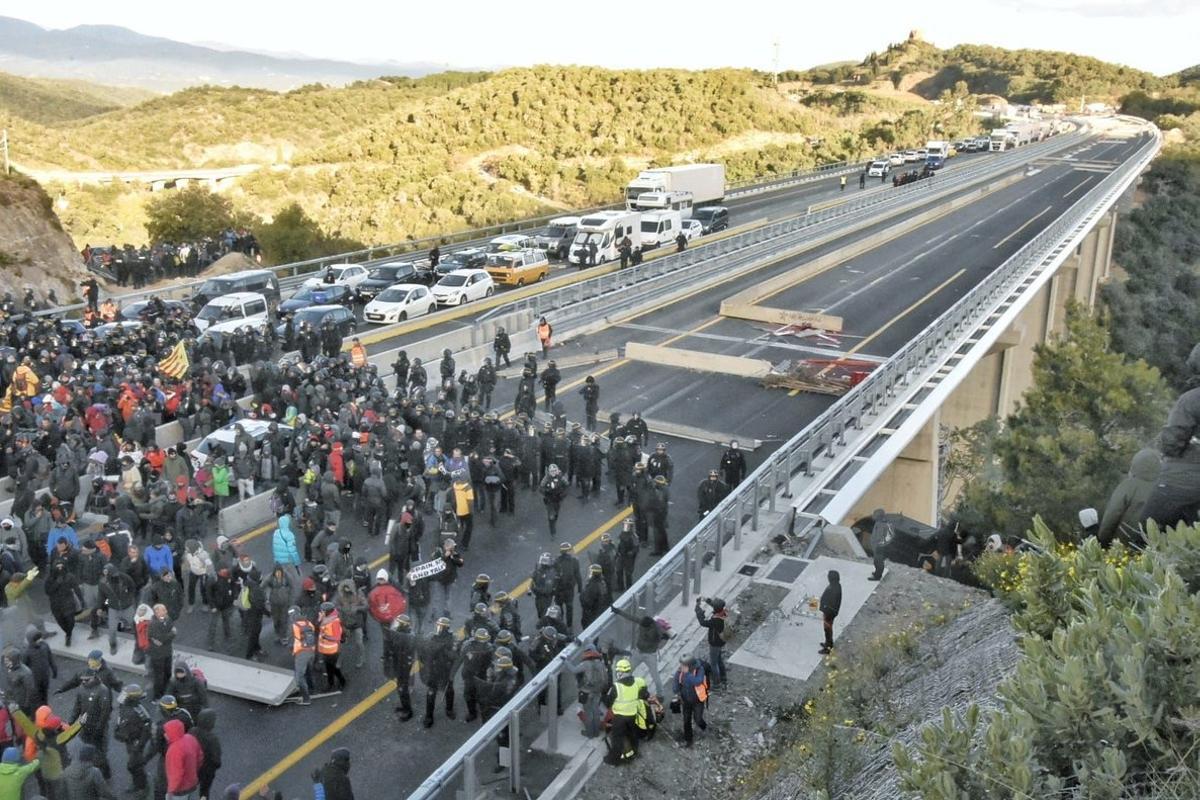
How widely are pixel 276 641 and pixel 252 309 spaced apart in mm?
15945

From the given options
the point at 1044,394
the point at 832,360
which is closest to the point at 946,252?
the point at 832,360

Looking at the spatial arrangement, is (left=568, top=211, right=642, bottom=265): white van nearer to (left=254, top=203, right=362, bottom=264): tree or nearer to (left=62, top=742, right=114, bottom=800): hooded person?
(left=254, top=203, right=362, bottom=264): tree

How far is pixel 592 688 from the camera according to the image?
36.5 ft

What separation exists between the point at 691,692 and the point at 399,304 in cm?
2139

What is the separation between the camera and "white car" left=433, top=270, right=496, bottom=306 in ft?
108

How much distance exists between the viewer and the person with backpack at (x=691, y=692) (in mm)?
10961

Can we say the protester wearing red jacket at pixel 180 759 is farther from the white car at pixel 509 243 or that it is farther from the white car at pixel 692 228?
the white car at pixel 692 228

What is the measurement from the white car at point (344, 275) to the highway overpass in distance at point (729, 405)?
4891mm

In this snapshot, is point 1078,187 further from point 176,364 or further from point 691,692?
point 691,692

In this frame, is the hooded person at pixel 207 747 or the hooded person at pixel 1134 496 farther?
the hooded person at pixel 1134 496

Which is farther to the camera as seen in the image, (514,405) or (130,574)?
(514,405)

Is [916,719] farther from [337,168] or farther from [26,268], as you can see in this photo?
[337,168]

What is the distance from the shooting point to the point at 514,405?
2339 cm

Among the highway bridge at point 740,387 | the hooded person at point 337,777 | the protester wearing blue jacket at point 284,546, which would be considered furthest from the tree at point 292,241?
the hooded person at point 337,777
